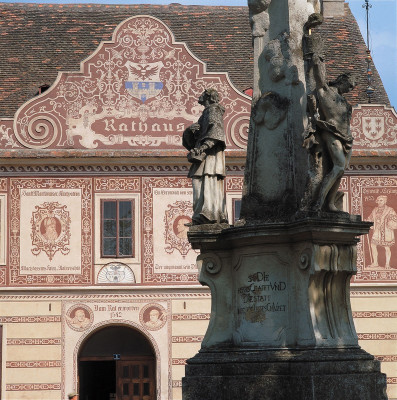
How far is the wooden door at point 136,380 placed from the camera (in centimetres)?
2964

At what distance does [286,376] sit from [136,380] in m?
18.2

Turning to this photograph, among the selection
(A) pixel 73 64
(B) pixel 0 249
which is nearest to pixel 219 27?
(A) pixel 73 64

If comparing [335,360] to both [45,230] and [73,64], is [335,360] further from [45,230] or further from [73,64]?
[73,64]

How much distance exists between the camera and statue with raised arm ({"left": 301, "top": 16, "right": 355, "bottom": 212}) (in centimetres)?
1210

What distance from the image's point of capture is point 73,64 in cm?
3294

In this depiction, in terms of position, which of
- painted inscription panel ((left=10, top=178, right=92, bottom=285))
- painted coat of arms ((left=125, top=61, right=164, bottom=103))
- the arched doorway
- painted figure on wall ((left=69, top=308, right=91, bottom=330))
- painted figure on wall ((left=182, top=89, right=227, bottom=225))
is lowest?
the arched doorway

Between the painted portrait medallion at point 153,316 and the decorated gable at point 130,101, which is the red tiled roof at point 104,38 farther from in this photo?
the painted portrait medallion at point 153,316

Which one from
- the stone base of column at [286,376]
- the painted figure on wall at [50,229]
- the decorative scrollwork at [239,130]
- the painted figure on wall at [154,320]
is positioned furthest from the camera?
the decorative scrollwork at [239,130]

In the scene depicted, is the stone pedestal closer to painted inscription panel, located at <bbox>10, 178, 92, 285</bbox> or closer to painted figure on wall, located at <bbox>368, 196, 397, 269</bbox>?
painted inscription panel, located at <bbox>10, 178, 92, 285</bbox>

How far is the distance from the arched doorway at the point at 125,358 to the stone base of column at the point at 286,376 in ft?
56.8

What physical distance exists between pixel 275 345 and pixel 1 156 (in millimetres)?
18324

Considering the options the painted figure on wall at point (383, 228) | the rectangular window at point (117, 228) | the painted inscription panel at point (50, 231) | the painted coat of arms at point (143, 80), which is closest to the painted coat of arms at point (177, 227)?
the rectangular window at point (117, 228)

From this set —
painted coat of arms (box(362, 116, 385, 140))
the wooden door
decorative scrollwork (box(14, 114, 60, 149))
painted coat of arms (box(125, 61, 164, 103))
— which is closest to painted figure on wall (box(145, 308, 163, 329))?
the wooden door

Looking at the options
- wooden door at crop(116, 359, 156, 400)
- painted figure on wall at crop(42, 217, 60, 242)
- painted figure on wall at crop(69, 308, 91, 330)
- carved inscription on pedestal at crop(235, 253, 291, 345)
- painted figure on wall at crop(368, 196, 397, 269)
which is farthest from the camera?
painted figure on wall at crop(368, 196, 397, 269)
